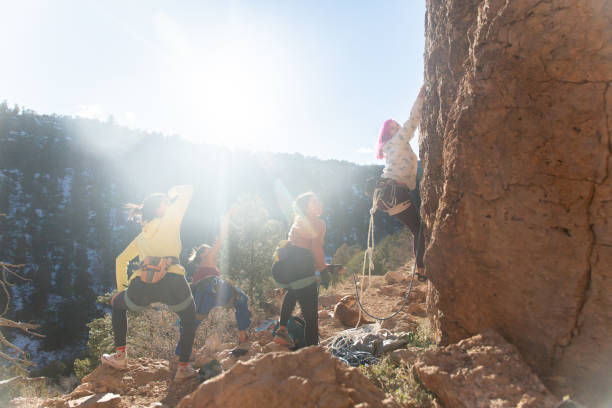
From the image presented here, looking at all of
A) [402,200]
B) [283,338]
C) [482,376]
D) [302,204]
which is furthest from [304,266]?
[482,376]

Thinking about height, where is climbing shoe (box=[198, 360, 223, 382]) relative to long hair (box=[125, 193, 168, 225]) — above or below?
below

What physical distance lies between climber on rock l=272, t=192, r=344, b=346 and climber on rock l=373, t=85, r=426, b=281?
67 centimetres

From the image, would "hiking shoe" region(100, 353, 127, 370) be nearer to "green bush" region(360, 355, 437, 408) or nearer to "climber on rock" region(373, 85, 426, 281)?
"green bush" region(360, 355, 437, 408)

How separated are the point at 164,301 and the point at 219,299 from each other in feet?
3.26

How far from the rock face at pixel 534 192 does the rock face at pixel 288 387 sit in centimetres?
95

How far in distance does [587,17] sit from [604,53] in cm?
20

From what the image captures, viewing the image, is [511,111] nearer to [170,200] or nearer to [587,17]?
[587,17]

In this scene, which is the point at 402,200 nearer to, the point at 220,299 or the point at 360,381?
the point at 360,381

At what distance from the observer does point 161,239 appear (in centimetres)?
283

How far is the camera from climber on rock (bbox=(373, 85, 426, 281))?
323cm

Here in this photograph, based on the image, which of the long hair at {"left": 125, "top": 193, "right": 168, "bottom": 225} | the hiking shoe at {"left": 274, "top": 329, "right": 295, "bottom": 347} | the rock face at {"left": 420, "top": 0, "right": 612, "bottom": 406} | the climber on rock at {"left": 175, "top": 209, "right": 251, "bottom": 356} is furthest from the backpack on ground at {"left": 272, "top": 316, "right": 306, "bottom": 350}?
the long hair at {"left": 125, "top": 193, "right": 168, "bottom": 225}

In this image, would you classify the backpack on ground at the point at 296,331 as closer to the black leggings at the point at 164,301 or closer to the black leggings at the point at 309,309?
the black leggings at the point at 309,309

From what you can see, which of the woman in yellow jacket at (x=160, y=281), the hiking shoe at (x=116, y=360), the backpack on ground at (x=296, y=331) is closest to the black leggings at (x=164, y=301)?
the woman in yellow jacket at (x=160, y=281)

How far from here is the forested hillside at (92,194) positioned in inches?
1907
